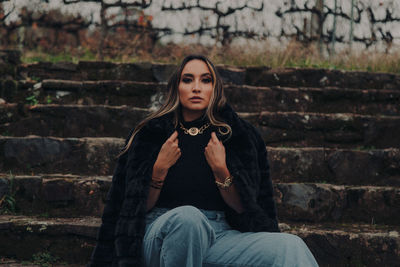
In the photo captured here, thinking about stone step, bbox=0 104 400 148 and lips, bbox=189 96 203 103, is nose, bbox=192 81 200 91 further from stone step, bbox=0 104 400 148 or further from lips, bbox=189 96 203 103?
stone step, bbox=0 104 400 148

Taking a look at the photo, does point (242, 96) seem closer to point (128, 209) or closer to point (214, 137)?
point (214, 137)

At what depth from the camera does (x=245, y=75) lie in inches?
197

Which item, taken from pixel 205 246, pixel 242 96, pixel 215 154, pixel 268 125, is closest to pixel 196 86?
pixel 215 154

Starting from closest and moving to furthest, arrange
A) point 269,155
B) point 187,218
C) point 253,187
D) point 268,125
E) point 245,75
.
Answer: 1. point 187,218
2. point 253,187
3. point 269,155
4. point 268,125
5. point 245,75

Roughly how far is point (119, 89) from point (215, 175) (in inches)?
93.8

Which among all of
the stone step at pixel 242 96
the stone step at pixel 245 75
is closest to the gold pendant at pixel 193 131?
the stone step at pixel 242 96

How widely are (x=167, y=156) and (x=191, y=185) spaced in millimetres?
201

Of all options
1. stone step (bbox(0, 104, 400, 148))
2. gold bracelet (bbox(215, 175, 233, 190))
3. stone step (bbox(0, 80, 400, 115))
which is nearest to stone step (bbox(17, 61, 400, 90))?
stone step (bbox(0, 80, 400, 115))

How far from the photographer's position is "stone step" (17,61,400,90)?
4.96 metres

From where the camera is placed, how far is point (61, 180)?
3188 millimetres

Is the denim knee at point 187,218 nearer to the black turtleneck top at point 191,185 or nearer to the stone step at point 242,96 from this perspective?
the black turtleneck top at point 191,185

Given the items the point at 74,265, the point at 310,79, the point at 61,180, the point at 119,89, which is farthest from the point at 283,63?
the point at 74,265

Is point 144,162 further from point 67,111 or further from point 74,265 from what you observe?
point 67,111

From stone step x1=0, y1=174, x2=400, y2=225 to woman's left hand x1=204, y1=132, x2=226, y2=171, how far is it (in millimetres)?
1072
